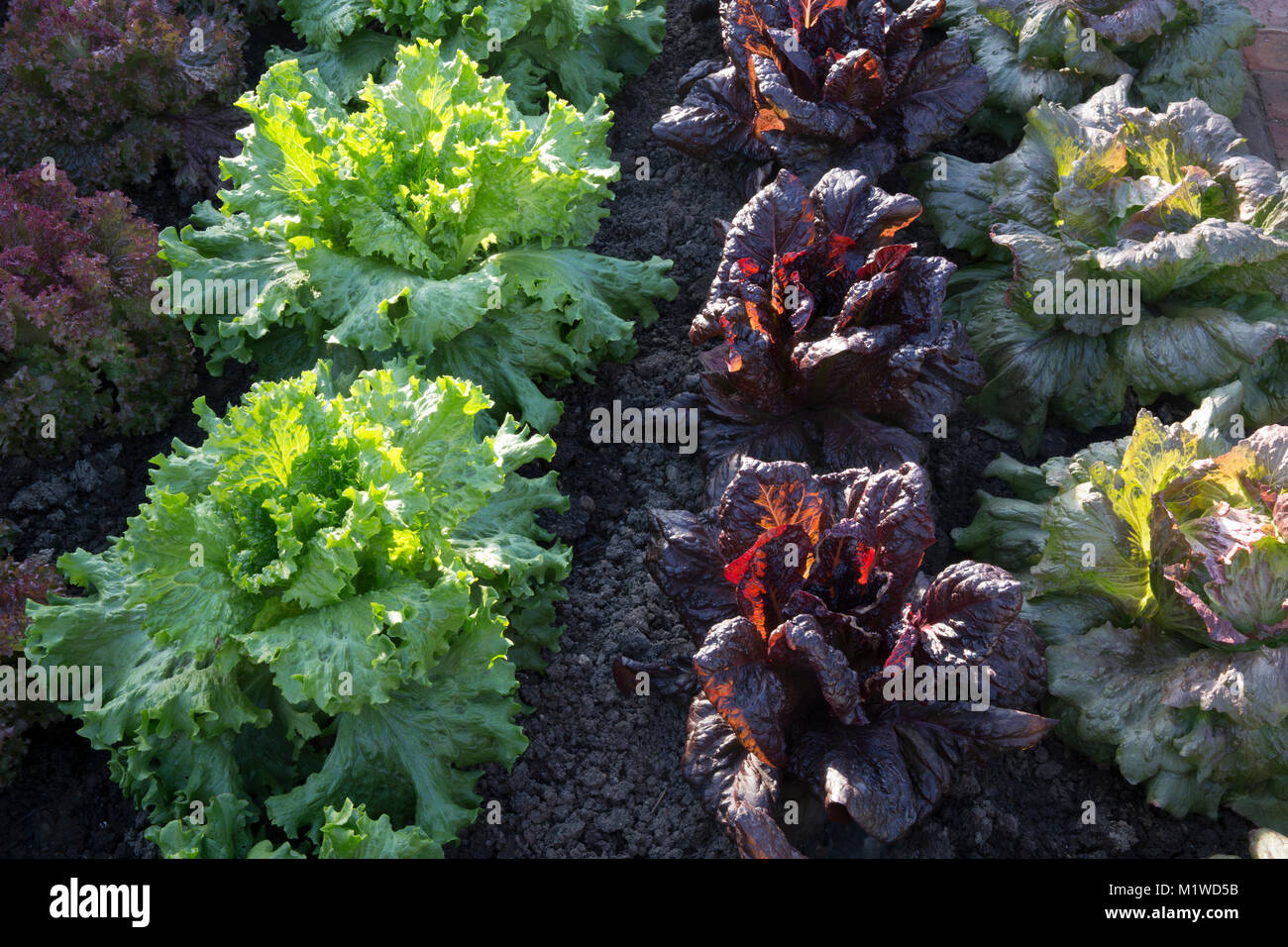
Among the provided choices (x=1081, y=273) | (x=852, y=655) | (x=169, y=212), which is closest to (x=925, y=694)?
(x=852, y=655)

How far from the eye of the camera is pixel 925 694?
3.66 metres

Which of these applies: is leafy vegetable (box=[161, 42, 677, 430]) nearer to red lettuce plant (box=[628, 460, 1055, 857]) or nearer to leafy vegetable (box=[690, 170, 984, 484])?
leafy vegetable (box=[690, 170, 984, 484])

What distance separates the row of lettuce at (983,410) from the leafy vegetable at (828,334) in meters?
0.01

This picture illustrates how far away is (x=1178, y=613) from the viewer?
400 centimetres

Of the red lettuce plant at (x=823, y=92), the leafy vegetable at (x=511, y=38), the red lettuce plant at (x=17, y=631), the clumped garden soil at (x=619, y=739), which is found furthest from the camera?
the leafy vegetable at (x=511, y=38)

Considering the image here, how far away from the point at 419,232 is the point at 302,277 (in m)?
0.53

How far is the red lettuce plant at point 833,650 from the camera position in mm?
3535

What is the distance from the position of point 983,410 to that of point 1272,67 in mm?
3190

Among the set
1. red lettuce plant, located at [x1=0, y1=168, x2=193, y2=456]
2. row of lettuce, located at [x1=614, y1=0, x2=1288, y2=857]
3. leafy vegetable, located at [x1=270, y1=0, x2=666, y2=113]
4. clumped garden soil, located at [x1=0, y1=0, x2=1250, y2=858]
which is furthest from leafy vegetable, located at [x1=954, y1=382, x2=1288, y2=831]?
red lettuce plant, located at [x1=0, y1=168, x2=193, y2=456]

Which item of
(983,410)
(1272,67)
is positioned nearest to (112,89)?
(983,410)

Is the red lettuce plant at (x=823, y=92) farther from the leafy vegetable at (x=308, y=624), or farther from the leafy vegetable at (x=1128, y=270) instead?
the leafy vegetable at (x=308, y=624)

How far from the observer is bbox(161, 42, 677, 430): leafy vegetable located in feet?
14.8

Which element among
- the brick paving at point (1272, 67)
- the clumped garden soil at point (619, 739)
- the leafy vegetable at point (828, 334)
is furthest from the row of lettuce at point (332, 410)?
the brick paving at point (1272, 67)
